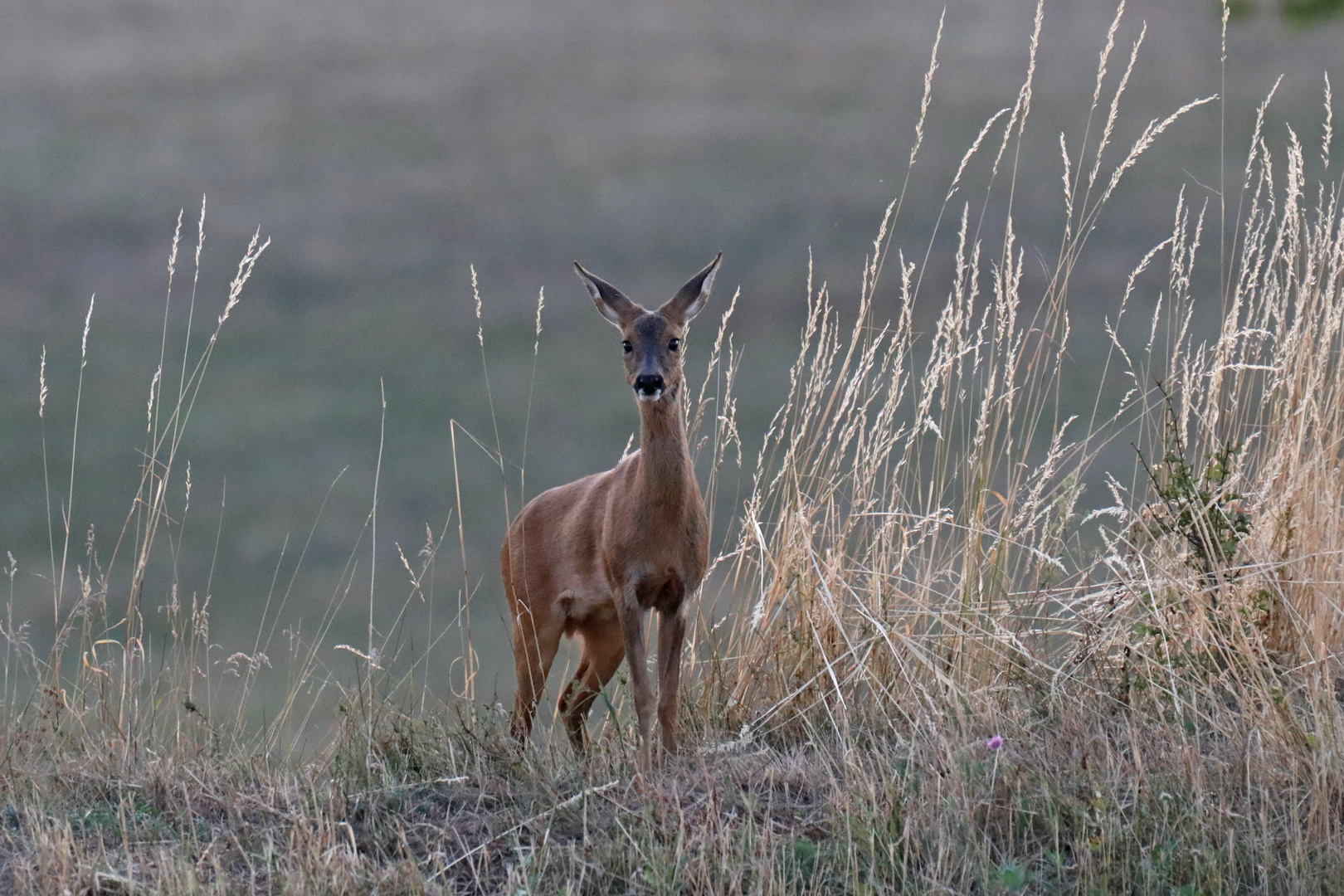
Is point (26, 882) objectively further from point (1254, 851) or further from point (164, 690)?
point (1254, 851)

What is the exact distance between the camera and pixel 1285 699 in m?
3.36

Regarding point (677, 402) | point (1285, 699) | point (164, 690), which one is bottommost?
point (164, 690)

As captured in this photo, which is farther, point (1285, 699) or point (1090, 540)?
point (1090, 540)

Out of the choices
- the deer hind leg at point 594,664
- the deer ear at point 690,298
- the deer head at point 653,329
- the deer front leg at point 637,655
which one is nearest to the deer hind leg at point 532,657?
the deer hind leg at point 594,664

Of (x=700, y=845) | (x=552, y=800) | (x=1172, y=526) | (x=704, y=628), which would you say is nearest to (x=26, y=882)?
(x=552, y=800)

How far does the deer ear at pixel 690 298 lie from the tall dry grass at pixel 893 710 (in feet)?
0.92

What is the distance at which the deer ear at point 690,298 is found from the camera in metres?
4.91

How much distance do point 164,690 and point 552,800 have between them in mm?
1741

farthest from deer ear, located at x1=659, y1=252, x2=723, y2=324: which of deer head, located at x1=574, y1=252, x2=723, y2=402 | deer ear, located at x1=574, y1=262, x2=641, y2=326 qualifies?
deer ear, located at x1=574, y1=262, x2=641, y2=326

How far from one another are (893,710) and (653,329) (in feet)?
4.82

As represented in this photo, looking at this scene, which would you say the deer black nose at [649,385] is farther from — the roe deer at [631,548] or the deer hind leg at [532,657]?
the deer hind leg at [532,657]

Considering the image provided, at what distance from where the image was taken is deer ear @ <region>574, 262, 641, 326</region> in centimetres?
494

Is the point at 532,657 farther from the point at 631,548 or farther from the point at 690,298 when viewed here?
the point at 690,298

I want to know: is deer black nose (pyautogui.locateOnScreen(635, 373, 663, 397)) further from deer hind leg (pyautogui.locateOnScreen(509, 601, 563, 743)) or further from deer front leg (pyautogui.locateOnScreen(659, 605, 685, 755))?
deer hind leg (pyautogui.locateOnScreen(509, 601, 563, 743))
